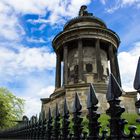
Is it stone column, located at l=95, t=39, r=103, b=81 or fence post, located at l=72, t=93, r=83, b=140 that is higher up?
stone column, located at l=95, t=39, r=103, b=81

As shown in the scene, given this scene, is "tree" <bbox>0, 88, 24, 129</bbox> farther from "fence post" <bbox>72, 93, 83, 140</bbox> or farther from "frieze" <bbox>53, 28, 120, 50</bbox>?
"fence post" <bbox>72, 93, 83, 140</bbox>

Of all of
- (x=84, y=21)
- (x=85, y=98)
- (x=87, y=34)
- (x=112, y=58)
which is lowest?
(x=85, y=98)

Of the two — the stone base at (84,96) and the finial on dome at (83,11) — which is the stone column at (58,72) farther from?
the finial on dome at (83,11)

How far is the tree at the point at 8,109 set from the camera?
29.9 m

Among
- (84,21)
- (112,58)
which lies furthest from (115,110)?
(84,21)

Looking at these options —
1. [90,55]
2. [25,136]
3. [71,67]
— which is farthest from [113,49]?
[25,136]

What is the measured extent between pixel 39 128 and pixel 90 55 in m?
25.5

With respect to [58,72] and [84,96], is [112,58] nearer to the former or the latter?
[58,72]

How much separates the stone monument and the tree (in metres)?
4.72

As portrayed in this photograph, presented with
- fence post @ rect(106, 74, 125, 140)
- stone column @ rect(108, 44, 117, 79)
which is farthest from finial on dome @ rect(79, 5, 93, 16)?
fence post @ rect(106, 74, 125, 140)

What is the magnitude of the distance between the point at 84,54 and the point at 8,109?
11350 millimetres

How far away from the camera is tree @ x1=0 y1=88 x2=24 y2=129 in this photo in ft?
98.1

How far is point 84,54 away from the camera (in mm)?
30797

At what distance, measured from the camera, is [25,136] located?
23.5ft
